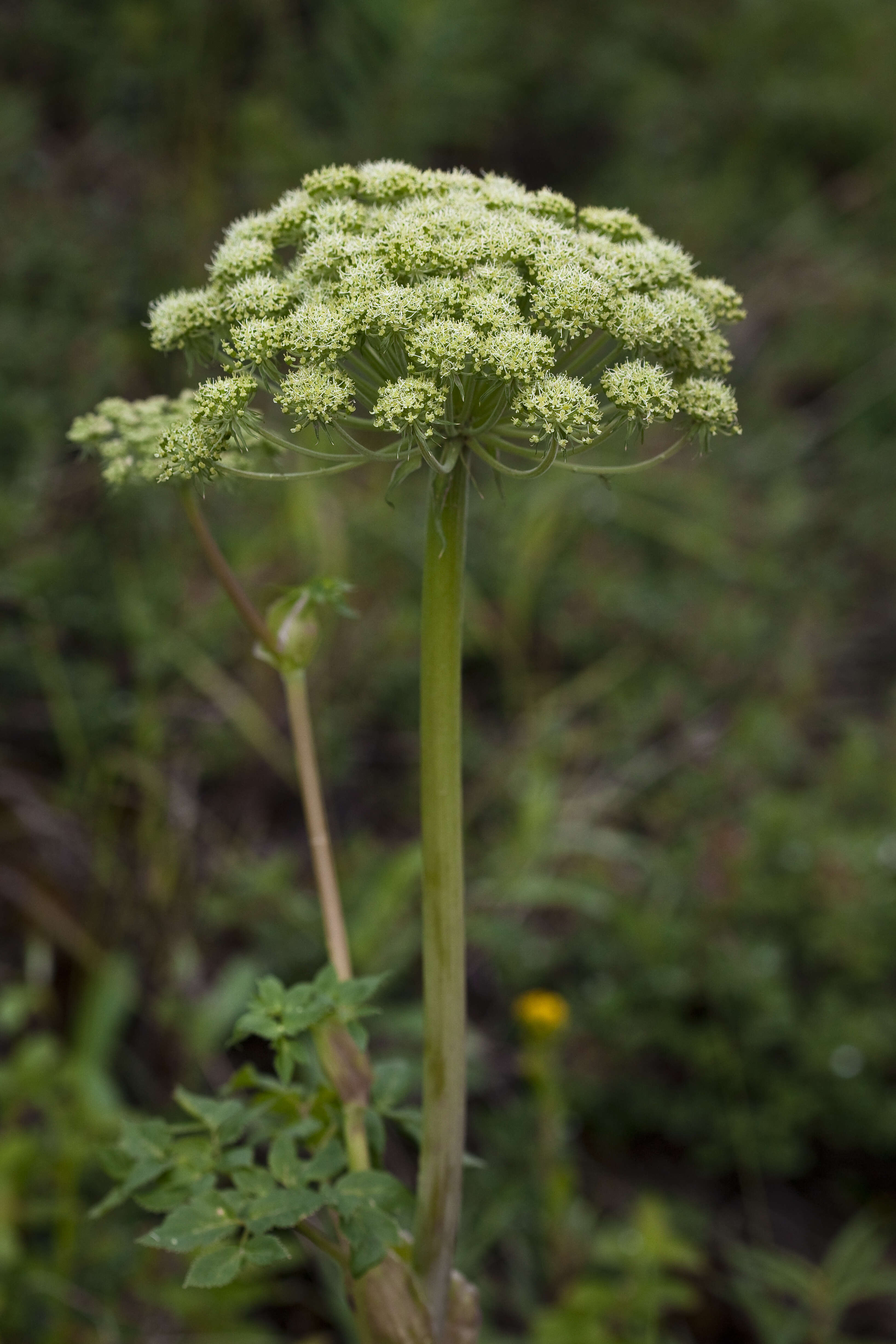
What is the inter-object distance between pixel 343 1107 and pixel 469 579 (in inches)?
145

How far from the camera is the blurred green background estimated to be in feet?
10.7

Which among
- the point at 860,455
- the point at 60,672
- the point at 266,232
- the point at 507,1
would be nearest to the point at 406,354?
the point at 266,232

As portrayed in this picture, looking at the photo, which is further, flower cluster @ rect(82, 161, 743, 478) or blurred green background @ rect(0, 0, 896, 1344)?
blurred green background @ rect(0, 0, 896, 1344)

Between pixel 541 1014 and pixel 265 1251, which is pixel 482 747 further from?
pixel 265 1251

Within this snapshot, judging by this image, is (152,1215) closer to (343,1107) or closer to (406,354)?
(343,1107)

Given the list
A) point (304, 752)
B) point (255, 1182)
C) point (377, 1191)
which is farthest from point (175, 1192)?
point (304, 752)

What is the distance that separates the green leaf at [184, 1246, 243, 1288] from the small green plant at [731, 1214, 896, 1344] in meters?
1.89

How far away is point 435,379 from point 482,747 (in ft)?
11.2

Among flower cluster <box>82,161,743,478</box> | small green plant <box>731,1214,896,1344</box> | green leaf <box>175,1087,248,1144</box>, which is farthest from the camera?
small green plant <box>731,1214,896,1344</box>

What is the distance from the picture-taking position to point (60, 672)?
172 inches

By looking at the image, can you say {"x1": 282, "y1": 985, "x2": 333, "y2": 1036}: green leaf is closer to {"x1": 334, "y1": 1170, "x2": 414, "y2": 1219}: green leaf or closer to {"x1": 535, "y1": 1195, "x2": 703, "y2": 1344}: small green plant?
{"x1": 334, "y1": 1170, "x2": 414, "y2": 1219}: green leaf

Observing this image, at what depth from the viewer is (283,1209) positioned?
159cm

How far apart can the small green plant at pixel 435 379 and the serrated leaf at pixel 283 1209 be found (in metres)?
0.03

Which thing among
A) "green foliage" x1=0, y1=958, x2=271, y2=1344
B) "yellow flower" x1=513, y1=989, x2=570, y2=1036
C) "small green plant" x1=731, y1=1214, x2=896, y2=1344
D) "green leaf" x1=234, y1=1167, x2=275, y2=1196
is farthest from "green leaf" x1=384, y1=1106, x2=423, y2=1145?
"small green plant" x1=731, y1=1214, x2=896, y2=1344
